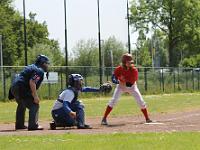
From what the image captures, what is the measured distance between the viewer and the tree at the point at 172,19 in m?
73.0

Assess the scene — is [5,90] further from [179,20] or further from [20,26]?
[20,26]

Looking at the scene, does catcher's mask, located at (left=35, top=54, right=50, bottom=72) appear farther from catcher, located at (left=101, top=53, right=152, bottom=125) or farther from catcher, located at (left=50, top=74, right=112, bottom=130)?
catcher, located at (left=101, top=53, right=152, bottom=125)

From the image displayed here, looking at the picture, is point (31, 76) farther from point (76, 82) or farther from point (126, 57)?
point (126, 57)

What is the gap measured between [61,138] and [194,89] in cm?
5033

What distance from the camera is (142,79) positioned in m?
53.6

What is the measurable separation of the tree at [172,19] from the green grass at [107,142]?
6299cm

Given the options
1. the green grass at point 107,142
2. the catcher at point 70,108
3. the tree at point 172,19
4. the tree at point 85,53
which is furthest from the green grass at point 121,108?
the tree at point 85,53

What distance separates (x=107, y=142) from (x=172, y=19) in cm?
6613

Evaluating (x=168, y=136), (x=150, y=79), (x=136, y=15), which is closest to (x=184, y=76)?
(x=150, y=79)

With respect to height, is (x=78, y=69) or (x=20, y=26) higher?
(x=20, y=26)

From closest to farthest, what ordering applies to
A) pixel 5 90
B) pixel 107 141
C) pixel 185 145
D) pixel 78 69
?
pixel 185 145, pixel 107 141, pixel 5 90, pixel 78 69

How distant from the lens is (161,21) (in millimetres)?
76188

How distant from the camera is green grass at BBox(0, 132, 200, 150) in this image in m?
8.95

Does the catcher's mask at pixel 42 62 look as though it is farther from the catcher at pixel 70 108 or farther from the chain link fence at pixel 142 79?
the chain link fence at pixel 142 79
